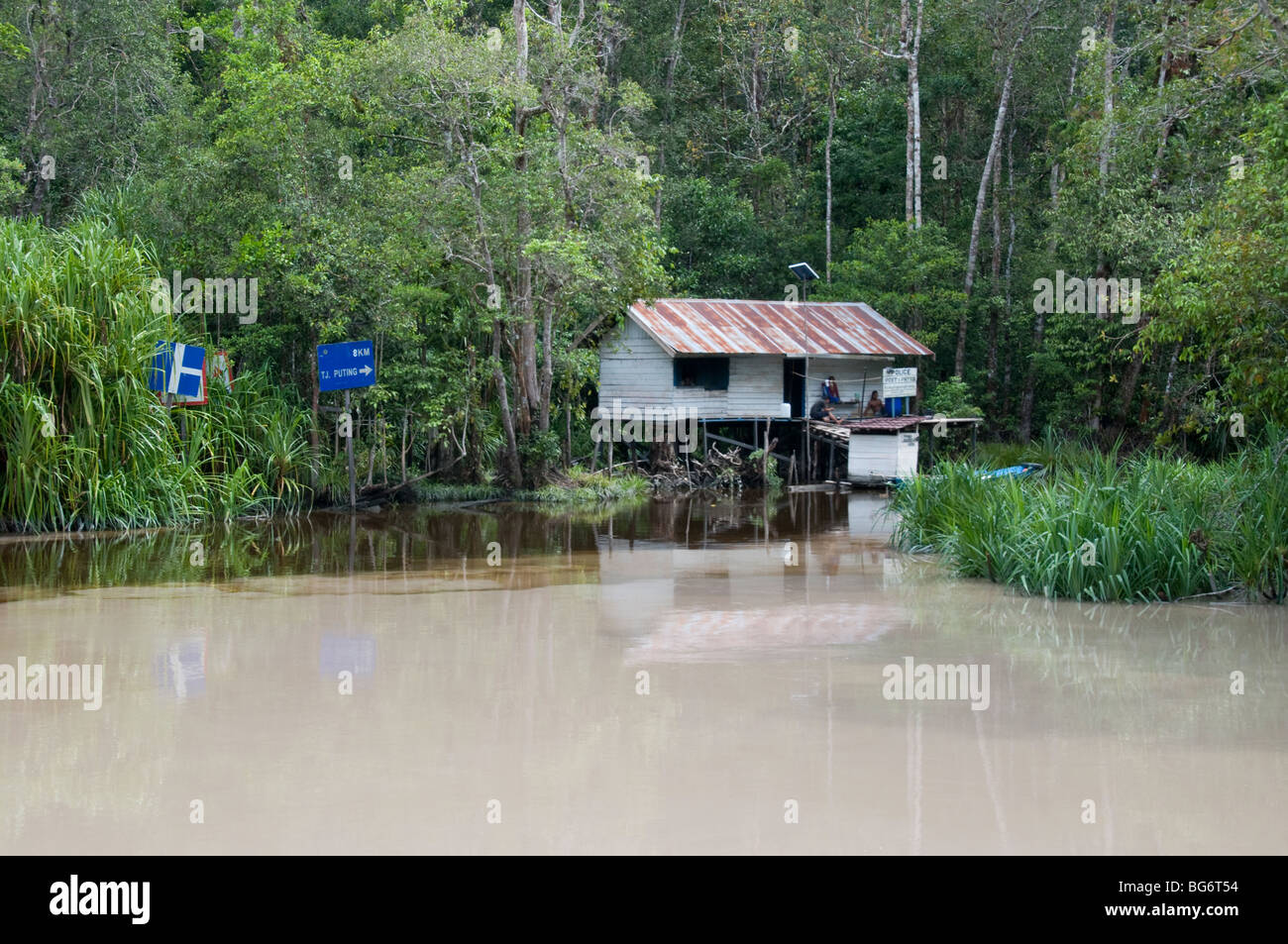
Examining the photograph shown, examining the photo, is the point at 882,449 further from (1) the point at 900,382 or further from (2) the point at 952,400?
(2) the point at 952,400

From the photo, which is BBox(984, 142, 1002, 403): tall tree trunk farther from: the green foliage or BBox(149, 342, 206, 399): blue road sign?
BBox(149, 342, 206, 399): blue road sign

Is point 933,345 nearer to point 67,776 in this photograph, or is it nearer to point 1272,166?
point 1272,166

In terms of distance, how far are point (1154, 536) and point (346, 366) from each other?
11.6 m

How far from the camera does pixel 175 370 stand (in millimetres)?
17156

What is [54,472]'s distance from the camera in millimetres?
15508

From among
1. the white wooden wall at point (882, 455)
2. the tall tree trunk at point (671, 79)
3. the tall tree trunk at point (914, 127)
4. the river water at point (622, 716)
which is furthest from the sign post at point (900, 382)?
the river water at point (622, 716)

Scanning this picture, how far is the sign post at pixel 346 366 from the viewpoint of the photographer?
728 inches

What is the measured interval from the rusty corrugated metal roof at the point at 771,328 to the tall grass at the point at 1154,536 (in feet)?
39.7

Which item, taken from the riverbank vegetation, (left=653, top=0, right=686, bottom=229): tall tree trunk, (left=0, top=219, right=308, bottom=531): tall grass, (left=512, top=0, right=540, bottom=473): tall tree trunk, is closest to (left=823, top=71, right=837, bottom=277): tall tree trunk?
the riverbank vegetation

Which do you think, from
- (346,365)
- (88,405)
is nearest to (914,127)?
(346,365)

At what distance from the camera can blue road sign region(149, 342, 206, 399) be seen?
17.1m

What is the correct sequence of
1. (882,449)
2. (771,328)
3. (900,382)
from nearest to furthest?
(882,449) < (900,382) < (771,328)

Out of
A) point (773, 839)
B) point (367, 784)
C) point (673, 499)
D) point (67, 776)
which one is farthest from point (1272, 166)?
point (673, 499)

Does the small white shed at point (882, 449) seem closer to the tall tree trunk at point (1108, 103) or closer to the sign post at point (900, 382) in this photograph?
the sign post at point (900, 382)
